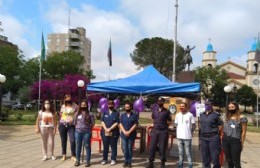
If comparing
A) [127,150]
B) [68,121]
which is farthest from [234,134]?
[68,121]

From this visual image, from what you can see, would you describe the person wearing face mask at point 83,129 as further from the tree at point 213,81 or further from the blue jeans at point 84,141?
the tree at point 213,81

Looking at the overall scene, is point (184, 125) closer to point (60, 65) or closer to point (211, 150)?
point (211, 150)

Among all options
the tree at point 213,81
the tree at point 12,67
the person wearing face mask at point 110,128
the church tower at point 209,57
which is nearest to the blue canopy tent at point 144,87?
the person wearing face mask at point 110,128

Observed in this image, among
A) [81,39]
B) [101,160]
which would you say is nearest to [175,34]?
[101,160]

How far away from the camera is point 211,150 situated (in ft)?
28.8

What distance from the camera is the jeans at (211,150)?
873 centimetres

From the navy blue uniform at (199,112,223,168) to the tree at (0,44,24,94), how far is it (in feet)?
164

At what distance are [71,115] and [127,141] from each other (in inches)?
66.4

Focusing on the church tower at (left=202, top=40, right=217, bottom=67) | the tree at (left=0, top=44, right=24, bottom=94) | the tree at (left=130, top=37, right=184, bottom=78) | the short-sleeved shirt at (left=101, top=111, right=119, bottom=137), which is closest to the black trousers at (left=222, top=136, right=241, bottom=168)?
the short-sleeved shirt at (left=101, top=111, right=119, bottom=137)

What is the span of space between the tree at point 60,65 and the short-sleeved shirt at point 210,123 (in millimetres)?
55761

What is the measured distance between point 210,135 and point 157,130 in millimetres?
1496

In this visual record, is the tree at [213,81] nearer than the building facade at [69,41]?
Yes

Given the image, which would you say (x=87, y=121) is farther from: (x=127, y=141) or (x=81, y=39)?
(x=81, y=39)

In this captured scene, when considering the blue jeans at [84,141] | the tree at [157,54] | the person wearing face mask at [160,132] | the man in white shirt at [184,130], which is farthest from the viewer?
the tree at [157,54]
